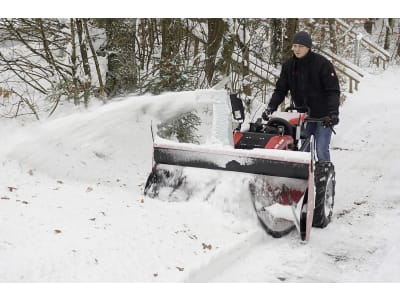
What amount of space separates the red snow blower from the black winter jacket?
0.35 metres

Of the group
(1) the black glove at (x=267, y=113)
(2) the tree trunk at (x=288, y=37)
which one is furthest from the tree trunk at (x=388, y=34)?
(1) the black glove at (x=267, y=113)

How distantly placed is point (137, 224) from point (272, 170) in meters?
1.46

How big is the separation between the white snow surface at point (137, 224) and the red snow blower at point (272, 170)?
14 centimetres

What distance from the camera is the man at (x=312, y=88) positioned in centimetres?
618

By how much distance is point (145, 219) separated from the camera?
16.6 feet

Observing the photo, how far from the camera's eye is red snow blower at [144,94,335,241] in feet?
17.3

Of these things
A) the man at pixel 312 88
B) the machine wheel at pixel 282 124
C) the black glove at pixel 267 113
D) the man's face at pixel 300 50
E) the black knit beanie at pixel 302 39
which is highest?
the black knit beanie at pixel 302 39

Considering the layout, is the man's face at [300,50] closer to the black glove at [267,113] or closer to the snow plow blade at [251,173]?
the black glove at [267,113]

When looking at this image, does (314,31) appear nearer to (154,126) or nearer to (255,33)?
(255,33)

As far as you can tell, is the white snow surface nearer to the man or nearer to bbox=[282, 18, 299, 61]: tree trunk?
the man

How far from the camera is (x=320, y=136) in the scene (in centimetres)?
645

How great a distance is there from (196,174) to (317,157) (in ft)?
5.78

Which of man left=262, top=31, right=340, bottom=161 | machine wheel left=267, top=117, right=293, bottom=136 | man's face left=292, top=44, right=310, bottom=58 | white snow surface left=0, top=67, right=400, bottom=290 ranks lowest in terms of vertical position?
white snow surface left=0, top=67, right=400, bottom=290

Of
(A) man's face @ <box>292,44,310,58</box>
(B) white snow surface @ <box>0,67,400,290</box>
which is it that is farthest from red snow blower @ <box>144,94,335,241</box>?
(A) man's face @ <box>292,44,310,58</box>
